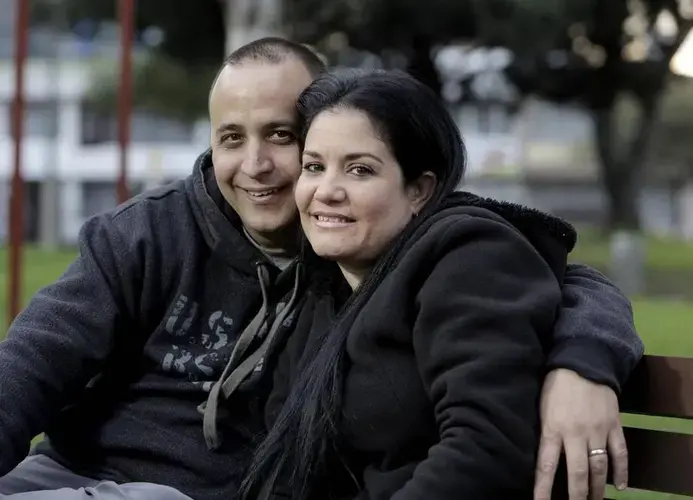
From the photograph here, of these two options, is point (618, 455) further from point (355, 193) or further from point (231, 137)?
point (231, 137)

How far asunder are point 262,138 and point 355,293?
54 cm

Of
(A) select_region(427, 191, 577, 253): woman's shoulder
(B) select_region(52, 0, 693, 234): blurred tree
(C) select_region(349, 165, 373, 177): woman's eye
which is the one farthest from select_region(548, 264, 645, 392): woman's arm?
(B) select_region(52, 0, 693, 234): blurred tree

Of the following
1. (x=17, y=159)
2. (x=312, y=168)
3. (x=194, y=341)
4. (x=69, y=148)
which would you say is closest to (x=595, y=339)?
(x=312, y=168)

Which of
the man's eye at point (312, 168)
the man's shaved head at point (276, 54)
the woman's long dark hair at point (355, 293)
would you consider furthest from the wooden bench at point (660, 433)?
the man's shaved head at point (276, 54)

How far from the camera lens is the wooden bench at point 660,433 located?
2.39m

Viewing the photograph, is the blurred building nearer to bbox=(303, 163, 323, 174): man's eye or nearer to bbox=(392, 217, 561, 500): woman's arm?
bbox=(303, 163, 323, 174): man's eye

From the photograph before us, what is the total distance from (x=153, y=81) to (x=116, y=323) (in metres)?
27.0

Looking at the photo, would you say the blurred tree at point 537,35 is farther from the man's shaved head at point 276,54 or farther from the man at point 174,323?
the man at point 174,323

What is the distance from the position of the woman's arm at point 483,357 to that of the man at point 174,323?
68cm

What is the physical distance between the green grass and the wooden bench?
149 centimetres

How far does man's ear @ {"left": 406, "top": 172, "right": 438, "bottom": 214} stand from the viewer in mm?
2562

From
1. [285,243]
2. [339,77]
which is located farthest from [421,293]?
[285,243]

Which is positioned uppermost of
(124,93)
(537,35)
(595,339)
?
(537,35)

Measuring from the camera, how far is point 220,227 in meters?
3.01
